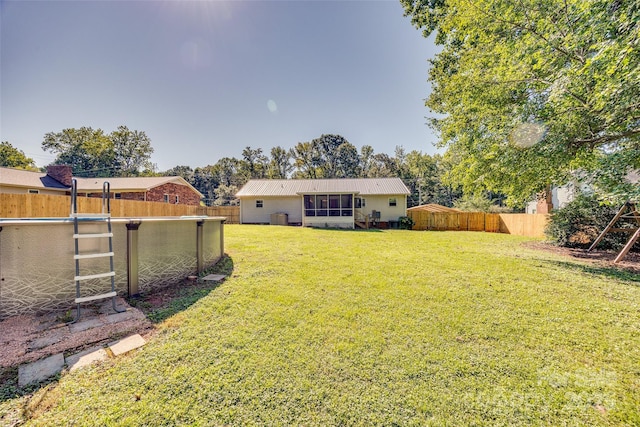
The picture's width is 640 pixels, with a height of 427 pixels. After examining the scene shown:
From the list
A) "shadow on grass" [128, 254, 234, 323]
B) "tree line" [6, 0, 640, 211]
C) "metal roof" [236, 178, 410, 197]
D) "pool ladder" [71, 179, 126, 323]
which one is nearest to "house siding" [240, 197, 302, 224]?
"metal roof" [236, 178, 410, 197]

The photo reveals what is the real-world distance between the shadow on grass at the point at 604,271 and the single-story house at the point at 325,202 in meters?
10.9

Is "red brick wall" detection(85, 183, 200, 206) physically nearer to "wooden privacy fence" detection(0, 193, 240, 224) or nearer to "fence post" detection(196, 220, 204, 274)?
"wooden privacy fence" detection(0, 193, 240, 224)

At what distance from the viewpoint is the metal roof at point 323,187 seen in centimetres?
1830

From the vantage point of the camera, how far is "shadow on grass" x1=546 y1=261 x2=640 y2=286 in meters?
5.32

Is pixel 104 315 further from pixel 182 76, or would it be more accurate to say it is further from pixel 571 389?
pixel 182 76

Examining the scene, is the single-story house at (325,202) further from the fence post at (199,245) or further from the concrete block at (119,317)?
the concrete block at (119,317)

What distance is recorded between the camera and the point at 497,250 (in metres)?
8.70

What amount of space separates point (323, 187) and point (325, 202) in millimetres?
2591

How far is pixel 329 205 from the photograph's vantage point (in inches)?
663

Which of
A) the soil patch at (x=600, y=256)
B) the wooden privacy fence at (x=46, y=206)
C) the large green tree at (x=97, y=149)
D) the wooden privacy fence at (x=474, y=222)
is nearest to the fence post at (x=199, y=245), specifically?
the wooden privacy fence at (x=46, y=206)

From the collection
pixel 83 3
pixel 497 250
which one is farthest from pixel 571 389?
pixel 83 3

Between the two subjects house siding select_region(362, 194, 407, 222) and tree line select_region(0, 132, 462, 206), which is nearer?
house siding select_region(362, 194, 407, 222)

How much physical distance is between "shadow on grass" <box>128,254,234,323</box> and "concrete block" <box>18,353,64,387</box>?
0.92m

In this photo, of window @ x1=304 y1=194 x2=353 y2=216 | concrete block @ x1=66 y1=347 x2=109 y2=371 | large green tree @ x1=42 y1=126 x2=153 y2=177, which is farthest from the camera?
large green tree @ x1=42 y1=126 x2=153 y2=177
